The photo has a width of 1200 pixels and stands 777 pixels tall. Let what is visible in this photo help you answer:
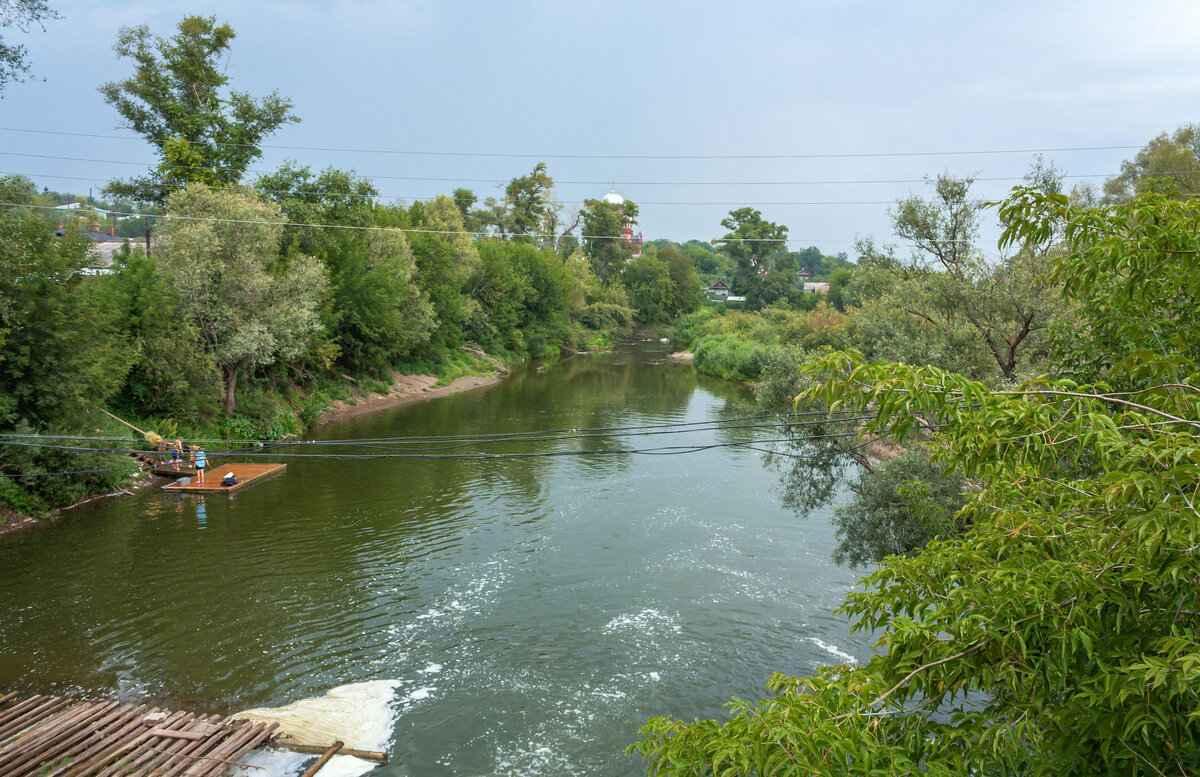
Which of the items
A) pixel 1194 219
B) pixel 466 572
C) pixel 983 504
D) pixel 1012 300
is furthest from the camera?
pixel 466 572

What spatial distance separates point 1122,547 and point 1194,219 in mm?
2424

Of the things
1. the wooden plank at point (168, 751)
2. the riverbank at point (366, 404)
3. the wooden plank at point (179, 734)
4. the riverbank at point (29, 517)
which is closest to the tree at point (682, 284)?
the riverbank at point (366, 404)

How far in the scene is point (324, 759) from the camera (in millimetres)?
11117

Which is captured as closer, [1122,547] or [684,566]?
[1122,547]

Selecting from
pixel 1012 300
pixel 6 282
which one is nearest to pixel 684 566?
pixel 1012 300

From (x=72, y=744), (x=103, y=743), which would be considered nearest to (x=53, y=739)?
(x=72, y=744)

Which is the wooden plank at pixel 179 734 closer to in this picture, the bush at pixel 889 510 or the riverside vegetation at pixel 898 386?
the riverside vegetation at pixel 898 386

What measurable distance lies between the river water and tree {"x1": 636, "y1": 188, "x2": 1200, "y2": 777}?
6631mm

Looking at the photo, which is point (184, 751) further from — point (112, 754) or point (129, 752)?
point (112, 754)

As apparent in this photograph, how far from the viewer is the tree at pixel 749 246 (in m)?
112

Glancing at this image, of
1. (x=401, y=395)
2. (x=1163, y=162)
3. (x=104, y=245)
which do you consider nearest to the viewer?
(x=1163, y=162)

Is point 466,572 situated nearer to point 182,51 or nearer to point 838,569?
point 838,569

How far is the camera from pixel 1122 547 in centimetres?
396

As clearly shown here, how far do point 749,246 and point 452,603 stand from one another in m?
100
